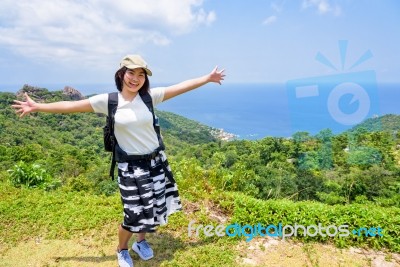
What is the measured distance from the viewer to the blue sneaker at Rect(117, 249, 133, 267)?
2680mm

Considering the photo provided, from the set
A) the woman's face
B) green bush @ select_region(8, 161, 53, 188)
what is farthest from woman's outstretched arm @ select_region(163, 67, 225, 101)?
green bush @ select_region(8, 161, 53, 188)

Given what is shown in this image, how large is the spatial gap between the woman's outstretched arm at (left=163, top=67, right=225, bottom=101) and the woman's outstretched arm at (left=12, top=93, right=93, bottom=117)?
0.66m

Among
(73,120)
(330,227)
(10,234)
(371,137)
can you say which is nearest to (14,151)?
(10,234)

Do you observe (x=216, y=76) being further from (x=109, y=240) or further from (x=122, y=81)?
(x=109, y=240)

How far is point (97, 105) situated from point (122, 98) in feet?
0.63

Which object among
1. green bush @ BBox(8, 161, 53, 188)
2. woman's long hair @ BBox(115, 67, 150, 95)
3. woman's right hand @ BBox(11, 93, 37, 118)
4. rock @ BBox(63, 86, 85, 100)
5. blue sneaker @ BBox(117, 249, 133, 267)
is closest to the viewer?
→ woman's right hand @ BBox(11, 93, 37, 118)

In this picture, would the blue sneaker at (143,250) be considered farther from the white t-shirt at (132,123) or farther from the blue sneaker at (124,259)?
the white t-shirt at (132,123)

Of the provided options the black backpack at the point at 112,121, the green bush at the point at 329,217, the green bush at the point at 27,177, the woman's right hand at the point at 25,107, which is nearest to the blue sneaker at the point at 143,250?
the black backpack at the point at 112,121

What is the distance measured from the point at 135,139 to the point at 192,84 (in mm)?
712

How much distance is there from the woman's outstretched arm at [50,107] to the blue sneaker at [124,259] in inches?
49.0

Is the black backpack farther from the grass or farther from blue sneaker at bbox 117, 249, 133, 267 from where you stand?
the grass

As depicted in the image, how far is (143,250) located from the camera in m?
2.86

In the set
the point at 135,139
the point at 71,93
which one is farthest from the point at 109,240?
the point at 71,93

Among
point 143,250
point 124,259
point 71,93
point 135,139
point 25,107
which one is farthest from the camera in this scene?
point 71,93
